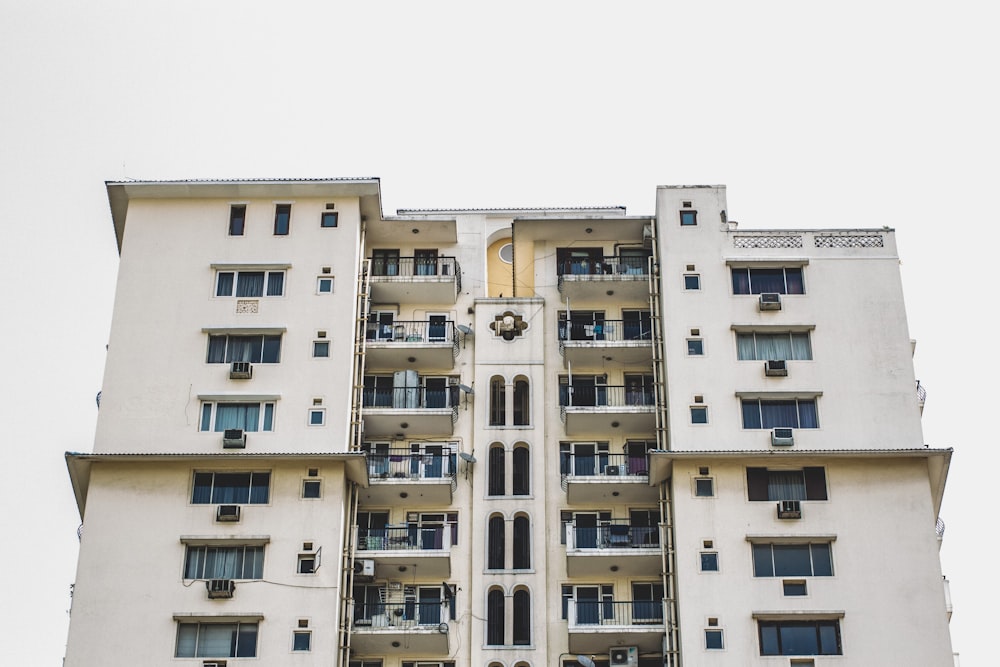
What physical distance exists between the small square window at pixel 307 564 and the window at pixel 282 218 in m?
11.7

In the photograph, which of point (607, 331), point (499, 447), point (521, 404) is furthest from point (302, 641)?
point (607, 331)

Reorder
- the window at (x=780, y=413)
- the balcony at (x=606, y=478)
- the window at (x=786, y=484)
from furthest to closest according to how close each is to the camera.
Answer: the balcony at (x=606, y=478) < the window at (x=780, y=413) < the window at (x=786, y=484)

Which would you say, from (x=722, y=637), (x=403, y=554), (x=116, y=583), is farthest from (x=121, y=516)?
(x=722, y=637)

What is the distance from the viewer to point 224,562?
47.6 m

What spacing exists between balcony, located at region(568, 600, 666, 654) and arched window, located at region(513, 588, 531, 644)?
1599 millimetres

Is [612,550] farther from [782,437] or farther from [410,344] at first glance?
[410,344]

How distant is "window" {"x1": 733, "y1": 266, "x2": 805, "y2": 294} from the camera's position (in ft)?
170

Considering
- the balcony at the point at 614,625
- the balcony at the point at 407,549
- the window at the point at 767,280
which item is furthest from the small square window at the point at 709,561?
the window at the point at 767,280

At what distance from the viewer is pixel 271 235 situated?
173 feet

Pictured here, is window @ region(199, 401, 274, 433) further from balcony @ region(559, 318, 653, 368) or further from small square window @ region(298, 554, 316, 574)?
balcony @ region(559, 318, 653, 368)

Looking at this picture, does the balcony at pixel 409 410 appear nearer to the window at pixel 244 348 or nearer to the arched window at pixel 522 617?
the window at pixel 244 348

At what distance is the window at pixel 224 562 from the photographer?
47.4 m

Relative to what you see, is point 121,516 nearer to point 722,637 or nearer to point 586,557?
point 586,557

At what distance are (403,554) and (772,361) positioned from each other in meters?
13.5
